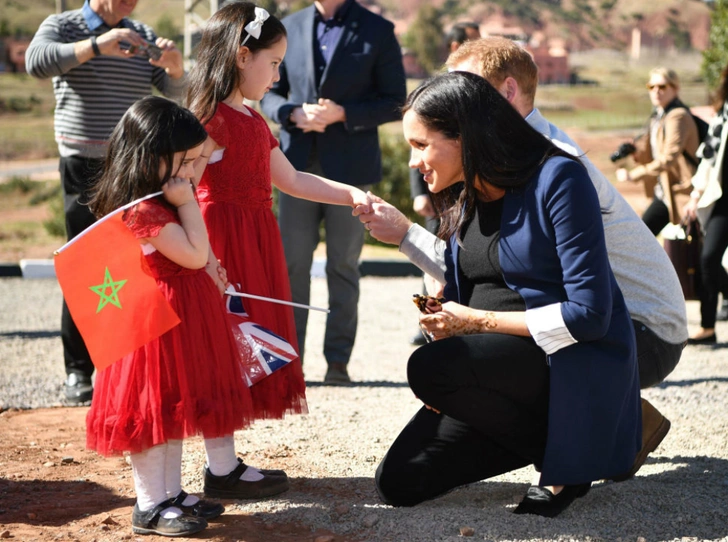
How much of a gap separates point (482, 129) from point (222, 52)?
1.14 meters

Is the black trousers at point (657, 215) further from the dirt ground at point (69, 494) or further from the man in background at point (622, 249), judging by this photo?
the dirt ground at point (69, 494)

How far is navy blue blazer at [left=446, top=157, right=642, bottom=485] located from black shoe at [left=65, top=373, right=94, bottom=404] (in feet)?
9.04

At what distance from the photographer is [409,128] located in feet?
10.2

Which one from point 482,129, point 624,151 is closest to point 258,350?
point 482,129

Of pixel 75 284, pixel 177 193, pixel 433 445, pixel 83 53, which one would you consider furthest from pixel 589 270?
pixel 83 53

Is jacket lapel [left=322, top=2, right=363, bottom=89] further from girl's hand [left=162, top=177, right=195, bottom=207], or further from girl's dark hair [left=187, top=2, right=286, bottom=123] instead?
girl's hand [left=162, top=177, right=195, bottom=207]

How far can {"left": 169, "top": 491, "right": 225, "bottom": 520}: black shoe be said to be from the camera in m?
3.06

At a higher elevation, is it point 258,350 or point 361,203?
point 361,203

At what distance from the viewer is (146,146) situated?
9.79 feet

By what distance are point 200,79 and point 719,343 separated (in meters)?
4.49

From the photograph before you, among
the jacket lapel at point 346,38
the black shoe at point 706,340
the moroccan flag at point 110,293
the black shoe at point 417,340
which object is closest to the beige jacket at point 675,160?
the black shoe at point 706,340

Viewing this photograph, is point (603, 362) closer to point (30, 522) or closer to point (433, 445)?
point (433, 445)

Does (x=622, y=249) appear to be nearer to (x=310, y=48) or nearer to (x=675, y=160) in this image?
(x=310, y=48)

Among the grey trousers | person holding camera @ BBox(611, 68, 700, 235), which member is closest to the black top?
the grey trousers
